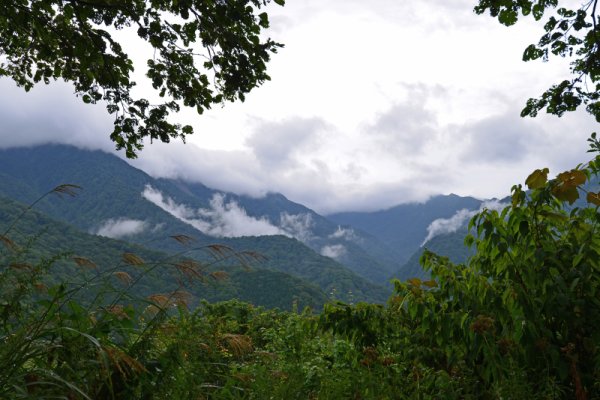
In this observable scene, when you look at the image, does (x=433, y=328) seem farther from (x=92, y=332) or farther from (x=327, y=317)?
(x=92, y=332)

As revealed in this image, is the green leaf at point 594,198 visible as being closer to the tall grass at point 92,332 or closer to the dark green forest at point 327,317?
the dark green forest at point 327,317

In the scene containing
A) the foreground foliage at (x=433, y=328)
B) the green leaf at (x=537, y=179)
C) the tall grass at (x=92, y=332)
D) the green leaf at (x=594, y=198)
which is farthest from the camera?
the green leaf at (x=537, y=179)

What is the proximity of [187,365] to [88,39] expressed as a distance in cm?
302

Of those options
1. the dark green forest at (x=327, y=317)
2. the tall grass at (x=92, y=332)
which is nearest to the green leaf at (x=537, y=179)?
the dark green forest at (x=327, y=317)

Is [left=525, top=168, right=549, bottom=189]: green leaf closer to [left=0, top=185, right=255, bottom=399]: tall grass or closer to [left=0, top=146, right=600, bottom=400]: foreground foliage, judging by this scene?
[left=0, top=146, right=600, bottom=400]: foreground foliage

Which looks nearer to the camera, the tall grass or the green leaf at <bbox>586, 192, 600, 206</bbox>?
the tall grass

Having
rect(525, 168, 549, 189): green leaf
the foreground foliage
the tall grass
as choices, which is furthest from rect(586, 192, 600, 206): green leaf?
the tall grass

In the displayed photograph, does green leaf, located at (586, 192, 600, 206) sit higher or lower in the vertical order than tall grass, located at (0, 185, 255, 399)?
higher

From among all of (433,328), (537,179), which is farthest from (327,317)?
(537,179)

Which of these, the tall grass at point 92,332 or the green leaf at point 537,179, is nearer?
the tall grass at point 92,332

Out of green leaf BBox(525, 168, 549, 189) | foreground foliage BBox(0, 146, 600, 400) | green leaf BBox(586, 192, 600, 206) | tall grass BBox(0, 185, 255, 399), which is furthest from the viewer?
green leaf BBox(525, 168, 549, 189)

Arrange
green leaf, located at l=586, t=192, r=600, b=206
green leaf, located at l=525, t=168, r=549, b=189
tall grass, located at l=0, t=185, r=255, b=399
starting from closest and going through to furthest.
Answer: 1. tall grass, located at l=0, t=185, r=255, b=399
2. green leaf, located at l=586, t=192, r=600, b=206
3. green leaf, located at l=525, t=168, r=549, b=189

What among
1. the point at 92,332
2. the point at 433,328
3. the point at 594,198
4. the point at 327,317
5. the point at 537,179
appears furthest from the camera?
the point at 327,317

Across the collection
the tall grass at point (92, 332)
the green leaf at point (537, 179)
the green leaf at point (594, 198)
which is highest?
the green leaf at point (537, 179)
